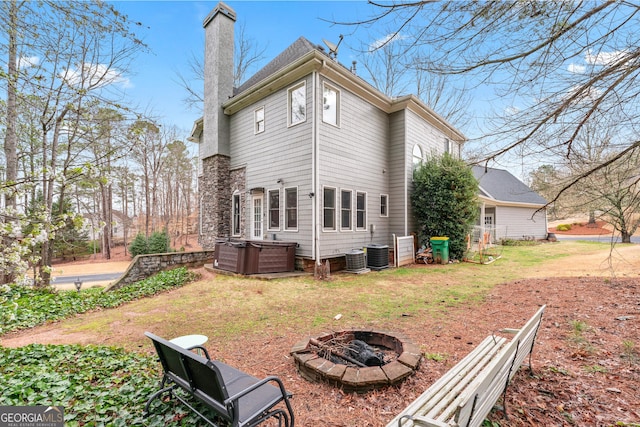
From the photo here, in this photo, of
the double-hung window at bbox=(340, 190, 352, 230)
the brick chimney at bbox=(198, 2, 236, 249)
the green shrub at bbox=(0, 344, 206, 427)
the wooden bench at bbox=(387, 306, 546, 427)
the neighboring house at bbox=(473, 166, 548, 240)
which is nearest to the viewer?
the wooden bench at bbox=(387, 306, 546, 427)

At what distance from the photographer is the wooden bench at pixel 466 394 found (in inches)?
55.4

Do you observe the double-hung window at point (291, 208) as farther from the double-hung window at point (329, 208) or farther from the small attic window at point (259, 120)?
the small attic window at point (259, 120)

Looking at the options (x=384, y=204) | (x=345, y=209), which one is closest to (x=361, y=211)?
(x=345, y=209)

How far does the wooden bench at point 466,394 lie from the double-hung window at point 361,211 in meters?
7.49

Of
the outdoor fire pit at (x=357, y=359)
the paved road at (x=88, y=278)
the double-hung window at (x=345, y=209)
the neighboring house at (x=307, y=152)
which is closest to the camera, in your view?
the outdoor fire pit at (x=357, y=359)

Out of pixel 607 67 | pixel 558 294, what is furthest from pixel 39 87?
pixel 558 294

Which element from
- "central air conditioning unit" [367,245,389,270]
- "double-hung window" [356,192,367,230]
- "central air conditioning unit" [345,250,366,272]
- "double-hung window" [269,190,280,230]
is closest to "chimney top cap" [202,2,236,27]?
"double-hung window" [269,190,280,230]

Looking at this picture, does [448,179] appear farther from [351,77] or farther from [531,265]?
[351,77]

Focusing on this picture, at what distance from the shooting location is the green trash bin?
412 inches

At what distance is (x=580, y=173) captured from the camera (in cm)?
343

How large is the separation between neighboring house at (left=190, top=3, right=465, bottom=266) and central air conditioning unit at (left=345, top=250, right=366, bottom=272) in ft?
1.16

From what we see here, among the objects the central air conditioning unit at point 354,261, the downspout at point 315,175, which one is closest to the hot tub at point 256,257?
the downspout at point 315,175

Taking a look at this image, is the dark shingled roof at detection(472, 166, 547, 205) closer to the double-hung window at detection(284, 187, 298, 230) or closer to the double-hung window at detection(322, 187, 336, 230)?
the double-hung window at detection(322, 187, 336, 230)

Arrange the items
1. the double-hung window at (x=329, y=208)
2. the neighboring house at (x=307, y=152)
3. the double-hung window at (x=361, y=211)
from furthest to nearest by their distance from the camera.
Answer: the double-hung window at (x=361, y=211) → the double-hung window at (x=329, y=208) → the neighboring house at (x=307, y=152)
